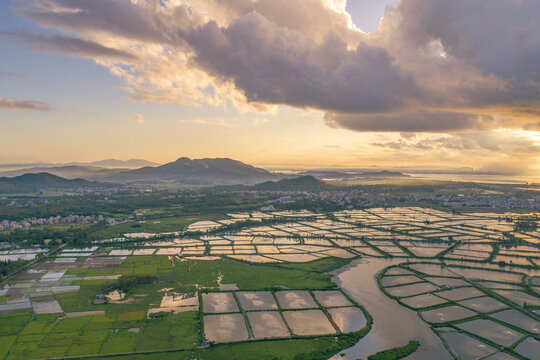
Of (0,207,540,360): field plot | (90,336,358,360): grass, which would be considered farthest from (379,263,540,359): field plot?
(90,336,358,360): grass

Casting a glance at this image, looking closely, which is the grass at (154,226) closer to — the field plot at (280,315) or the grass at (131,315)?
the grass at (131,315)

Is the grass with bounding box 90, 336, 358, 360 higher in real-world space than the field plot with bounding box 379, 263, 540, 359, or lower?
lower

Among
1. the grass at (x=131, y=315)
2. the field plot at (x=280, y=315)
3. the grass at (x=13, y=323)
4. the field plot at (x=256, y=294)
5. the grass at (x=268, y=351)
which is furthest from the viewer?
the grass at (x=131, y=315)

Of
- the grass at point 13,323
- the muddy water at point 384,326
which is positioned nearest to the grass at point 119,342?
the grass at point 13,323

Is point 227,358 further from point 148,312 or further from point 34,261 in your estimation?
point 34,261

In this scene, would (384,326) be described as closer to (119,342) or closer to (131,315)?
(119,342)

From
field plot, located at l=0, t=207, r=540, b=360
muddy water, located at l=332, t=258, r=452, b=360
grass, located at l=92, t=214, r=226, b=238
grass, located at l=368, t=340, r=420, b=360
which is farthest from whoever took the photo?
grass, located at l=92, t=214, r=226, b=238

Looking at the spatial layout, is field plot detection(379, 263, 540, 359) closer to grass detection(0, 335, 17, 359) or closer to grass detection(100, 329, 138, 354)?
grass detection(100, 329, 138, 354)

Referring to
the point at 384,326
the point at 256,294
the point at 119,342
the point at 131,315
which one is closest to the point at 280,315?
the point at 256,294

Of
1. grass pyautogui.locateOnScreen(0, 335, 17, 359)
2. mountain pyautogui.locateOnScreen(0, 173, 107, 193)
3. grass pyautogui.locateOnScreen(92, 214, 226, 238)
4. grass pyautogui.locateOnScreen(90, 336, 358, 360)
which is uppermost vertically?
grass pyautogui.locateOnScreen(90, 336, 358, 360)
